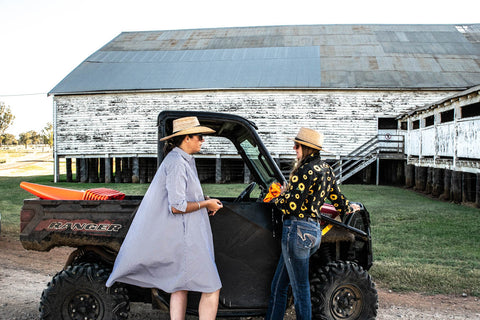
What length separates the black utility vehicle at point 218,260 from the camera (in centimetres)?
380

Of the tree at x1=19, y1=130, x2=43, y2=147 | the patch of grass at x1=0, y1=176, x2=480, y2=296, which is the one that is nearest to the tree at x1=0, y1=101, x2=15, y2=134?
the tree at x1=19, y1=130, x2=43, y2=147

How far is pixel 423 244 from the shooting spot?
843 cm

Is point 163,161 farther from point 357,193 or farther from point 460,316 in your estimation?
point 357,193

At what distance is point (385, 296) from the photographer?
537cm

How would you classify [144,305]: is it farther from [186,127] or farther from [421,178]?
[421,178]

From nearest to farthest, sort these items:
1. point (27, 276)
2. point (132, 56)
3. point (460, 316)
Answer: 1. point (460, 316)
2. point (27, 276)
3. point (132, 56)

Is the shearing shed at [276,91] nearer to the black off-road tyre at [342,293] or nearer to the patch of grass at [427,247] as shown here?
the patch of grass at [427,247]

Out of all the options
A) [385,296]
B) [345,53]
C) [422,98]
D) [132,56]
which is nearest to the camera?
[385,296]

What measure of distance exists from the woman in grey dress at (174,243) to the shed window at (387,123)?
77.2 feet

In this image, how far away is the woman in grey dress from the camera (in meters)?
3.34

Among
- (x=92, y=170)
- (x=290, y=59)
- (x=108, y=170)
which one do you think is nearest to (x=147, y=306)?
(x=108, y=170)

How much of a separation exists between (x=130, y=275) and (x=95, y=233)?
639 mm

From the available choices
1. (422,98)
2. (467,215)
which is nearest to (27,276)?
(467,215)

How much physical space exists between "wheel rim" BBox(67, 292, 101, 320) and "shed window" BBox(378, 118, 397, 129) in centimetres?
2361
